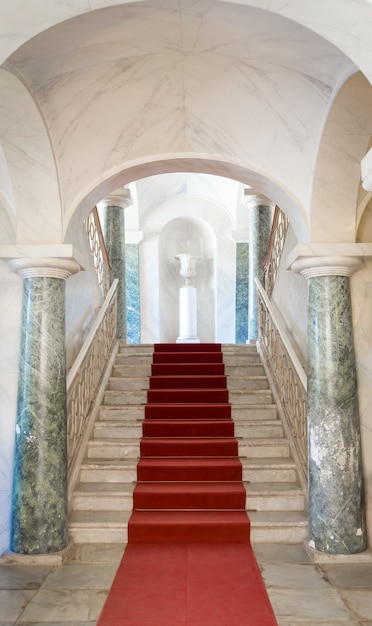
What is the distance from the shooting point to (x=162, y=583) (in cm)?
412

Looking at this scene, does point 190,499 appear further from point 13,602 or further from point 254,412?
point 13,602

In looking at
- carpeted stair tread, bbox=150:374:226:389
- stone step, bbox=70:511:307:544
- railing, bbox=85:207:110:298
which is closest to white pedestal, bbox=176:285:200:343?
railing, bbox=85:207:110:298

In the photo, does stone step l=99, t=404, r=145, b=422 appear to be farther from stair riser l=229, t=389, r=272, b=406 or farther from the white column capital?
the white column capital

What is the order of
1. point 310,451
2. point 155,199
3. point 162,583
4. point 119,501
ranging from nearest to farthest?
point 162,583
point 310,451
point 119,501
point 155,199

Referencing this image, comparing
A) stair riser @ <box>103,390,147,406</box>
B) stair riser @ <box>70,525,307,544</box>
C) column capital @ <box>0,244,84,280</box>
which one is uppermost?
column capital @ <box>0,244,84,280</box>

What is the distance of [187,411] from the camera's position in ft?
22.9

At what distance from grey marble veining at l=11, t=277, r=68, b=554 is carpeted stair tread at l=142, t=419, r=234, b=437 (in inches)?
69.0

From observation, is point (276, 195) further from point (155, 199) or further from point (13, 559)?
point (155, 199)

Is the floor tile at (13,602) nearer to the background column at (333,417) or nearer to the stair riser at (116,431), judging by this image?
the background column at (333,417)

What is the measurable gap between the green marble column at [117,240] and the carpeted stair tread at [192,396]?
2185 millimetres

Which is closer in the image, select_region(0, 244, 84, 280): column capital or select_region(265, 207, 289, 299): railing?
select_region(0, 244, 84, 280): column capital

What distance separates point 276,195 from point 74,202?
5.93ft

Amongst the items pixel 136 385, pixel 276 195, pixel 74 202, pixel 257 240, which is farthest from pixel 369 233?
pixel 257 240

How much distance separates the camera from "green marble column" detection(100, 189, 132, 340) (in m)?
9.27
